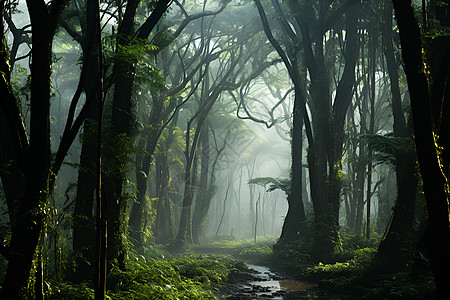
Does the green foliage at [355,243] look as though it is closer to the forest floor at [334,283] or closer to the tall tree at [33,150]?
the forest floor at [334,283]

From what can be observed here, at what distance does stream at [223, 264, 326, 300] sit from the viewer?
7694 millimetres

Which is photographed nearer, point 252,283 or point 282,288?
point 282,288

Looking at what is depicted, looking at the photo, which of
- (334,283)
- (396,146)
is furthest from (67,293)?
(396,146)

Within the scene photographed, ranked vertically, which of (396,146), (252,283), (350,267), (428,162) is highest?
(396,146)

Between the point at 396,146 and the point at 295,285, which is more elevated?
the point at 396,146

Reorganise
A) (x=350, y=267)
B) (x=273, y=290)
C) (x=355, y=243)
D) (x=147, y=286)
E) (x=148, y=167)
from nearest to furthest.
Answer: (x=147, y=286) < (x=273, y=290) < (x=350, y=267) < (x=355, y=243) < (x=148, y=167)

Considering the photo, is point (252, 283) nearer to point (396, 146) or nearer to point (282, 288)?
point (282, 288)

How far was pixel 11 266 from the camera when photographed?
411 centimetres

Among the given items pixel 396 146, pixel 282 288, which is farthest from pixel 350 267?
pixel 396 146

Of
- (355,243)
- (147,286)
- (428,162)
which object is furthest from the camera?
(355,243)

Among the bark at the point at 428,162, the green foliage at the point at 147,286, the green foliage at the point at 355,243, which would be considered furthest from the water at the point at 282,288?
the bark at the point at 428,162

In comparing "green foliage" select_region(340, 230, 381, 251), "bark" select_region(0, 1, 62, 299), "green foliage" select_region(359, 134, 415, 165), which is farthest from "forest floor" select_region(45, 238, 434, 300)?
"green foliage" select_region(359, 134, 415, 165)

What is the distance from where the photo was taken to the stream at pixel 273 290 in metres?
7.69

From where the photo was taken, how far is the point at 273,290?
8.71 m
